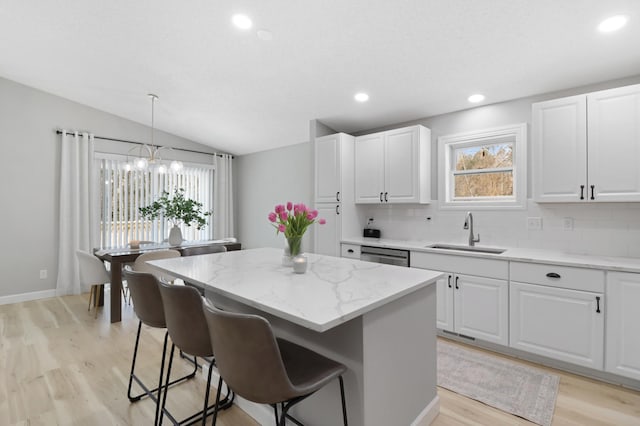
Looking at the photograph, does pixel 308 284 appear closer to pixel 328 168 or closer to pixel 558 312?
pixel 558 312

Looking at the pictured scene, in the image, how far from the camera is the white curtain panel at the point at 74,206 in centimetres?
460

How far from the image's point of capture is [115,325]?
354cm

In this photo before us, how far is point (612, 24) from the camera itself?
2.08m

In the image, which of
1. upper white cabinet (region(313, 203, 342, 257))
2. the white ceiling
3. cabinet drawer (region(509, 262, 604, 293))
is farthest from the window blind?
cabinet drawer (region(509, 262, 604, 293))

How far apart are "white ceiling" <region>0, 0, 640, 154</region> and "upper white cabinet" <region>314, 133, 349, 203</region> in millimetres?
354

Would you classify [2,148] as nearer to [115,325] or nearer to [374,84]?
[115,325]

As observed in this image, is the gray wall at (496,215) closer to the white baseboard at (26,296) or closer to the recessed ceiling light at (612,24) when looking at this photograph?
the recessed ceiling light at (612,24)

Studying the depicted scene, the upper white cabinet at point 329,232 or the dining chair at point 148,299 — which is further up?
the upper white cabinet at point 329,232

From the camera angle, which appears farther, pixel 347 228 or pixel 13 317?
pixel 347 228

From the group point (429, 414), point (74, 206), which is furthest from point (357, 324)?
point (74, 206)

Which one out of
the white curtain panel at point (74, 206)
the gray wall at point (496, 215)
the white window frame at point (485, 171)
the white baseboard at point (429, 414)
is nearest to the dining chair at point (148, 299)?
the white baseboard at point (429, 414)

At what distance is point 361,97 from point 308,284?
2569mm

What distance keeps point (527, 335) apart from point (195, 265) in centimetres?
266

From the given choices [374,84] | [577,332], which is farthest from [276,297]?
[374,84]
